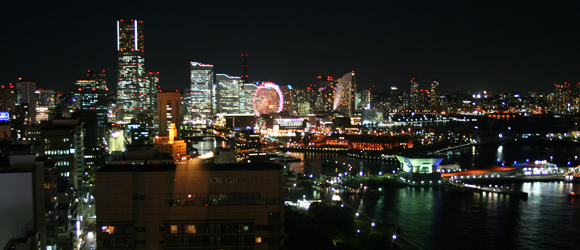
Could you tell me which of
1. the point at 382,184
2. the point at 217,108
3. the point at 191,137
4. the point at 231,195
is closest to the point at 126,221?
the point at 231,195

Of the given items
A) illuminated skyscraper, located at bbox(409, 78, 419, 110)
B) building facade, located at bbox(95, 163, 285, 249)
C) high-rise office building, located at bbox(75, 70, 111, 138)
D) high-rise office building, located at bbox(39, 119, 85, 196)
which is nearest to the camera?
building facade, located at bbox(95, 163, 285, 249)

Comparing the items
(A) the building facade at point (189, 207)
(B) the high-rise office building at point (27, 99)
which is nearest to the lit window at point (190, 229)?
(A) the building facade at point (189, 207)

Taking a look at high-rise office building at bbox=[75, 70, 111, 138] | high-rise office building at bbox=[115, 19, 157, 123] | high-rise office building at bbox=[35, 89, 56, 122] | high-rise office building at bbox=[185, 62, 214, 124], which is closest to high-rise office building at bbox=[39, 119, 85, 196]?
high-rise office building at bbox=[35, 89, 56, 122]

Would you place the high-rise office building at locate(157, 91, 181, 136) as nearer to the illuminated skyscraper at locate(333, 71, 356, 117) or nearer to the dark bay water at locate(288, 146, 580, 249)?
the dark bay water at locate(288, 146, 580, 249)

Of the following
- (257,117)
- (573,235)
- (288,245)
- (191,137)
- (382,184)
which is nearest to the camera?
(288,245)

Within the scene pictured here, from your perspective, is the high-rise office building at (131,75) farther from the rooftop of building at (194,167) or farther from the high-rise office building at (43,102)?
the rooftop of building at (194,167)

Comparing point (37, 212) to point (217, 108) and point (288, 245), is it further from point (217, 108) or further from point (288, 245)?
point (217, 108)

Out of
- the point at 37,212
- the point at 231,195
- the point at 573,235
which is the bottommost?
the point at 573,235
